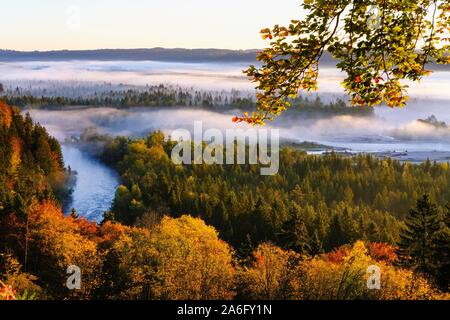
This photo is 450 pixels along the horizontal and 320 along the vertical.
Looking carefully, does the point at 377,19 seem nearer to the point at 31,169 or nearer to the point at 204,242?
the point at 204,242

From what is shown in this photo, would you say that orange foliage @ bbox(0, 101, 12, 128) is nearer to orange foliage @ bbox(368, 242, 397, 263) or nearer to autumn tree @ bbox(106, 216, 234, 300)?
autumn tree @ bbox(106, 216, 234, 300)

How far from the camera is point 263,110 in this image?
1435 cm

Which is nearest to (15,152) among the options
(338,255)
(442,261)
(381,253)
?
(338,255)

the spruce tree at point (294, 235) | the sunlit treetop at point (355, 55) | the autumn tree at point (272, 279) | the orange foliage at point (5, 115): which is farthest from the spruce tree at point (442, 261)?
the orange foliage at point (5, 115)

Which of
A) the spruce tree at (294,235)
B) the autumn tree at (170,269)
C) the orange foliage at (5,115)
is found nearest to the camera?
the autumn tree at (170,269)

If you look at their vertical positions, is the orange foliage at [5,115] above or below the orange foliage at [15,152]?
above

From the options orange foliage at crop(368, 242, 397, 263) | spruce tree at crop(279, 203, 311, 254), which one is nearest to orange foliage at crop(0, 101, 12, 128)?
spruce tree at crop(279, 203, 311, 254)

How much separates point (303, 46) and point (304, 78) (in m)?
0.95

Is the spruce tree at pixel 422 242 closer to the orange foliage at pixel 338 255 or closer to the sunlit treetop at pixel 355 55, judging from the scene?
the orange foliage at pixel 338 255

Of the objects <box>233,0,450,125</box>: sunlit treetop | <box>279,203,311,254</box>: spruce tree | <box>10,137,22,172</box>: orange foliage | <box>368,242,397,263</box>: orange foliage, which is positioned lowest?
<box>368,242,397,263</box>: orange foliage

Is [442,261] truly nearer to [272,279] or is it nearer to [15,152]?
[272,279]

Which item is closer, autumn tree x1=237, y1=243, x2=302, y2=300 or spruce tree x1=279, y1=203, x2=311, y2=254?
autumn tree x1=237, y1=243, x2=302, y2=300

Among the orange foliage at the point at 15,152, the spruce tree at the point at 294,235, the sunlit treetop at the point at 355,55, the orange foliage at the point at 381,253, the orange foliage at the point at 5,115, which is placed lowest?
the orange foliage at the point at 381,253
